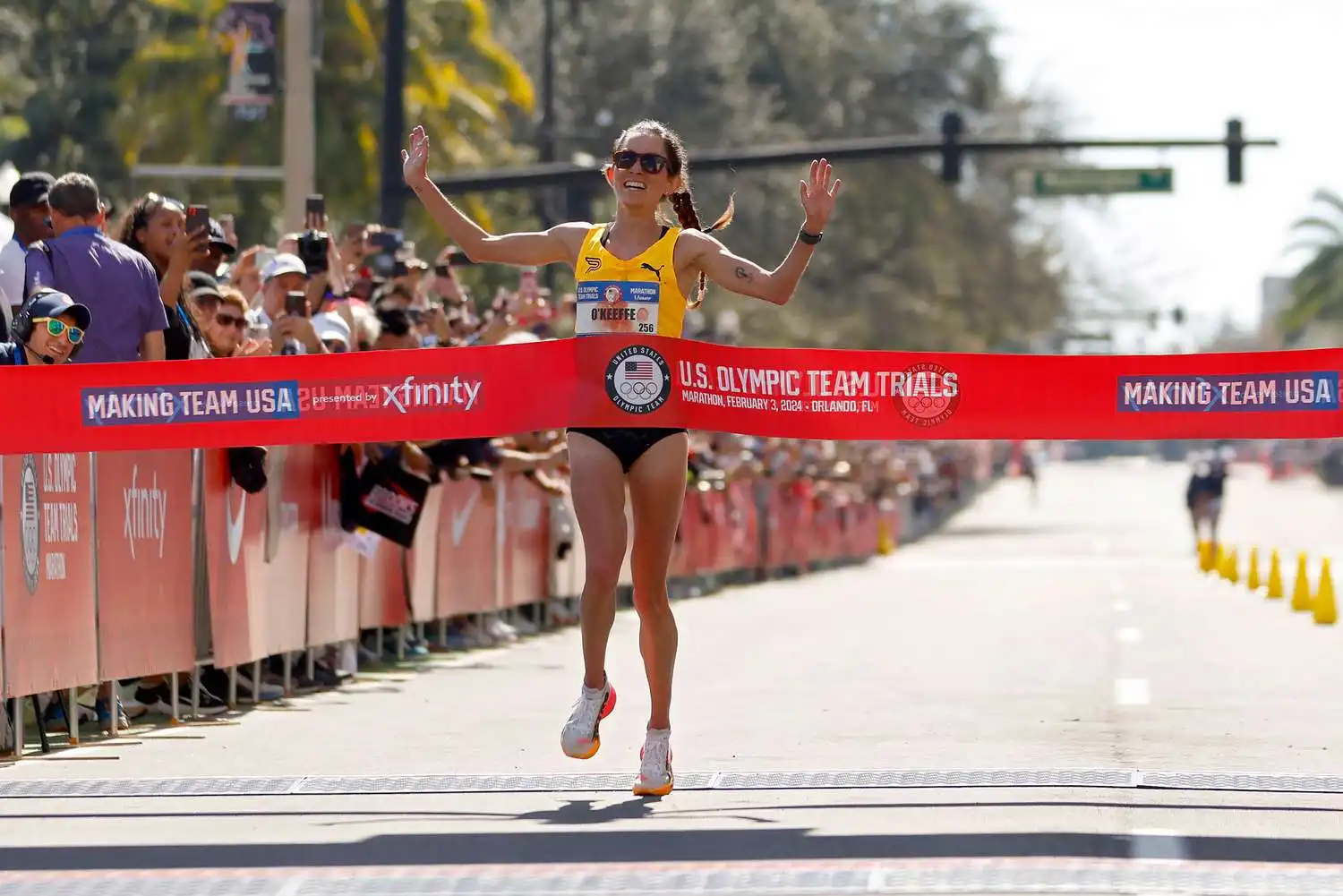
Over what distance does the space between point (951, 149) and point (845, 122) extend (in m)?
25.6

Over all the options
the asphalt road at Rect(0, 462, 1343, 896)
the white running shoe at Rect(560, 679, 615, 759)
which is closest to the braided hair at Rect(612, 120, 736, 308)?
the white running shoe at Rect(560, 679, 615, 759)

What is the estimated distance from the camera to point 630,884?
663 cm

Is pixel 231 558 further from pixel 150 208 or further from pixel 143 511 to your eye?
pixel 150 208

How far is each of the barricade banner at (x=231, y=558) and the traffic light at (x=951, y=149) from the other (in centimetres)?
2176

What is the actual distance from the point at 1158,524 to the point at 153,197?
177 feet

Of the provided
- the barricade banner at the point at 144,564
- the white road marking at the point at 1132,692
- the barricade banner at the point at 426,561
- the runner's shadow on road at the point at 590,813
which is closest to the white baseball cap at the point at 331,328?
the barricade banner at the point at 144,564

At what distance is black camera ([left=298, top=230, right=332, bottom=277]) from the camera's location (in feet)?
45.2

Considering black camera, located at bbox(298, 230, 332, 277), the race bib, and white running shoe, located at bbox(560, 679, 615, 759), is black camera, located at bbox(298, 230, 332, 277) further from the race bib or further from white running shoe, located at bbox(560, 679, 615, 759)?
white running shoe, located at bbox(560, 679, 615, 759)

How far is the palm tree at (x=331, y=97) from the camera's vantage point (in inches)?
1314

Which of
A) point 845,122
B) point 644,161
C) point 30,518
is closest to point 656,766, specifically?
point 644,161

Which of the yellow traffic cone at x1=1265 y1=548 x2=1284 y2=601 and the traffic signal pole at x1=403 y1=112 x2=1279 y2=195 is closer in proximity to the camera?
the yellow traffic cone at x1=1265 y1=548 x2=1284 y2=601

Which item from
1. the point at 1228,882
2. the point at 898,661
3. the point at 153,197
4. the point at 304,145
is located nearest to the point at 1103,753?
the point at 1228,882

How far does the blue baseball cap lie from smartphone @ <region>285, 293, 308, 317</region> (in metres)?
2.81

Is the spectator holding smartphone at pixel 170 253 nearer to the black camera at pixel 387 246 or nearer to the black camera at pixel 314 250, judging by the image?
the black camera at pixel 314 250
